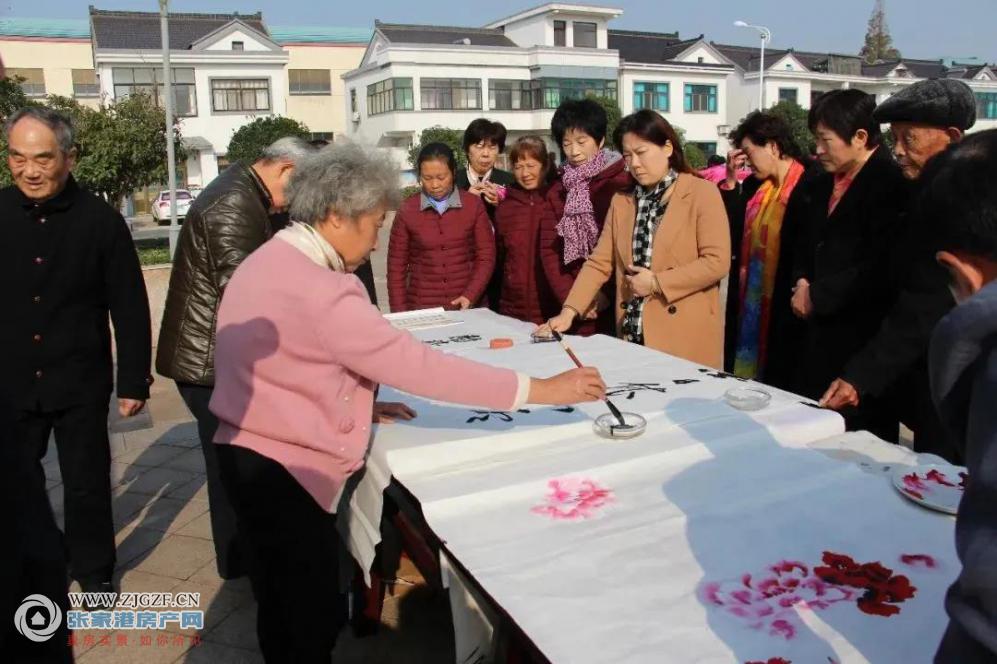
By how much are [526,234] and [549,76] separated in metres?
32.6

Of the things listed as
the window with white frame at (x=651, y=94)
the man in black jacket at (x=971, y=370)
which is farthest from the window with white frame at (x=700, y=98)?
the man in black jacket at (x=971, y=370)

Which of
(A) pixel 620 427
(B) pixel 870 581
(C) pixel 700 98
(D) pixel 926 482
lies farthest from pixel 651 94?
(B) pixel 870 581

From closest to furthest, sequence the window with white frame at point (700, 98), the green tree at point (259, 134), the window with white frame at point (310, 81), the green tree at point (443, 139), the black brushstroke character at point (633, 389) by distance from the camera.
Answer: the black brushstroke character at point (633, 389) < the green tree at point (259, 134) < the green tree at point (443, 139) < the window with white frame at point (310, 81) < the window with white frame at point (700, 98)

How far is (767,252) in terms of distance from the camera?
3549 millimetres

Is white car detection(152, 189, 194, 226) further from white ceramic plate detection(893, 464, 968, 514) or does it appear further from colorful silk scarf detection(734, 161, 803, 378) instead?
white ceramic plate detection(893, 464, 968, 514)

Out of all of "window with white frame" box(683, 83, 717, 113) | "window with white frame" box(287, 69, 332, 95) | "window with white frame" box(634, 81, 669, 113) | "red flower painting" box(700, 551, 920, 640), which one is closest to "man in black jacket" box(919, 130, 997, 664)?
"red flower painting" box(700, 551, 920, 640)

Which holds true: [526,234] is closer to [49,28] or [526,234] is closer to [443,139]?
[443,139]

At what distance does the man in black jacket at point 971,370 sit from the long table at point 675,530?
0.34 m

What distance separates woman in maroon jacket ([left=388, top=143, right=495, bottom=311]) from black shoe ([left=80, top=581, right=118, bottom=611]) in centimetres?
204

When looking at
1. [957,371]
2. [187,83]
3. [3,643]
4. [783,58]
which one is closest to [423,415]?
[3,643]

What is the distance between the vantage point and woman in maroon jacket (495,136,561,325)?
13.4ft

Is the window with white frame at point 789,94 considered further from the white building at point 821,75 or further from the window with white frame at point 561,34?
the window with white frame at point 561,34

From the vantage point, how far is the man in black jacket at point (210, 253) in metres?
2.70

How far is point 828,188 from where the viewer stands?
3051 mm
